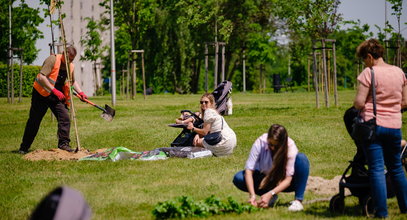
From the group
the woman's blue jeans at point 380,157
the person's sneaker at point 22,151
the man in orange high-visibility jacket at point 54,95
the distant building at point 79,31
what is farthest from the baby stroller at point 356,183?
the distant building at point 79,31

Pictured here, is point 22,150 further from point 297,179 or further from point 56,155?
point 297,179

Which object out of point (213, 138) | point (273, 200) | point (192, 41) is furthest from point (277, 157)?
point (192, 41)

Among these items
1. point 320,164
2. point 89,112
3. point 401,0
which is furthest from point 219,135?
point 401,0

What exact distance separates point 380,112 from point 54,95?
787 cm

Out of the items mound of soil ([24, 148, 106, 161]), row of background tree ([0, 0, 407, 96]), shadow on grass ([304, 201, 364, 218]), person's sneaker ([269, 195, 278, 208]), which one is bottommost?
shadow on grass ([304, 201, 364, 218])

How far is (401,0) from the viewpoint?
96.2 feet

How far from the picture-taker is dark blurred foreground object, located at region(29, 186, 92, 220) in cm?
295

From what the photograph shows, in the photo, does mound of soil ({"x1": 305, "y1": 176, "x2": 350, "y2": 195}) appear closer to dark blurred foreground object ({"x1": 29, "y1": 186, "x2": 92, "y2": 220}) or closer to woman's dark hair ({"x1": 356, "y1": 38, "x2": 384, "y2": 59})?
woman's dark hair ({"x1": 356, "y1": 38, "x2": 384, "y2": 59})

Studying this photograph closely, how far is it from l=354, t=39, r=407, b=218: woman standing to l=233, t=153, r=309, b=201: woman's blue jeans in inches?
28.4

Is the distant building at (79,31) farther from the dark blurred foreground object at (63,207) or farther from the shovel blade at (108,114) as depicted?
the dark blurred foreground object at (63,207)

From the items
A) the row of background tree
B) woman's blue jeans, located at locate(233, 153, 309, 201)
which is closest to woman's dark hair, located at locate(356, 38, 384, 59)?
woman's blue jeans, located at locate(233, 153, 309, 201)

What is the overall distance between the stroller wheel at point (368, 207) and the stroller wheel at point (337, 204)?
0.86 feet

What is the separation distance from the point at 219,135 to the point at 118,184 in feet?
10.1

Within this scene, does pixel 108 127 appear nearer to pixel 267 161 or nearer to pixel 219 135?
pixel 219 135
